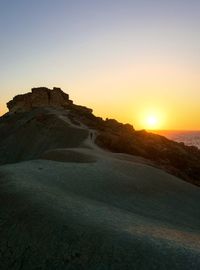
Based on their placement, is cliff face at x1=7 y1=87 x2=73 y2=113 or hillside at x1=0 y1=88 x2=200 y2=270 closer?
hillside at x1=0 y1=88 x2=200 y2=270

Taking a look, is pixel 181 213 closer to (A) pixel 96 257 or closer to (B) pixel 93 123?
(A) pixel 96 257

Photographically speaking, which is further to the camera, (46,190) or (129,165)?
(129,165)

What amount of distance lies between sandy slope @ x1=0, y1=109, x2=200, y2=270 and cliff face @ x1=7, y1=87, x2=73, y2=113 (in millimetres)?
52767

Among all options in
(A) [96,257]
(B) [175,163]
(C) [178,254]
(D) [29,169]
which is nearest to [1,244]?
(A) [96,257]

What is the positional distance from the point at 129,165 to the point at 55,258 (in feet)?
44.7

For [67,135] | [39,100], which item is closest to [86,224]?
[67,135]

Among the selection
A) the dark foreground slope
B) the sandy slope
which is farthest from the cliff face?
the dark foreground slope

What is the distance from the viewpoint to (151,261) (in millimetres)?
9109

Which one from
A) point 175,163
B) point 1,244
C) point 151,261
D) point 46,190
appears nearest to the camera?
point 151,261

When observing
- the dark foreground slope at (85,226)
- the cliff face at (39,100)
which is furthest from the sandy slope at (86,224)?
the cliff face at (39,100)

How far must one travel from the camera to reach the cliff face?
7019cm

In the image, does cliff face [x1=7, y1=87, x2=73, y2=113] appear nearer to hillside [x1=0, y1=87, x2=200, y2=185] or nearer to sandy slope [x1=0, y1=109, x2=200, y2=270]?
hillside [x1=0, y1=87, x2=200, y2=185]

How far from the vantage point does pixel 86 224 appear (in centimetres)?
1062

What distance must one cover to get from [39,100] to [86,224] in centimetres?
6151
